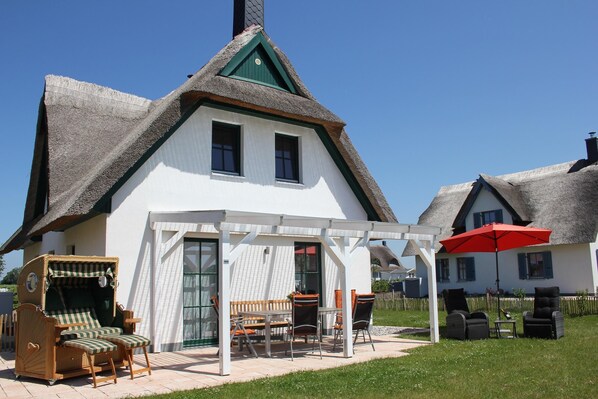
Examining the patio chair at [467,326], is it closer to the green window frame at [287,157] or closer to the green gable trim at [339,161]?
the green gable trim at [339,161]

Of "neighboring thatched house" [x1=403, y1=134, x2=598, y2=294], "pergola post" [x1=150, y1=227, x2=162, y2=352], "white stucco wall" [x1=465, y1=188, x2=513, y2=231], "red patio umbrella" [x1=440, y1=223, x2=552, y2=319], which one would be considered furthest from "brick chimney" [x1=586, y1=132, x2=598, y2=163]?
"pergola post" [x1=150, y1=227, x2=162, y2=352]

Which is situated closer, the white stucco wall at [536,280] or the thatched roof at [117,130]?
the thatched roof at [117,130]

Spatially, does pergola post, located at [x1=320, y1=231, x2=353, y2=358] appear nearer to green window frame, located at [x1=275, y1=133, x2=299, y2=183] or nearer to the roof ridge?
green window frame, located at [x1=275, y1=133, x2=299, y2=183]

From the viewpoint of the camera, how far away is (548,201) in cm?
2414

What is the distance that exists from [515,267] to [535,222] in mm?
2237

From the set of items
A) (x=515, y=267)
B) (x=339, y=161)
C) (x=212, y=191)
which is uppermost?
(x=339, y=161)

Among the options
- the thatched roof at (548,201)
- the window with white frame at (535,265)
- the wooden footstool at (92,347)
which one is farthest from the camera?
the window with white frame at (535,265)

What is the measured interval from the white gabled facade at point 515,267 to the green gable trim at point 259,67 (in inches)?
631

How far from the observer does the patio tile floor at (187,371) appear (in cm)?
607

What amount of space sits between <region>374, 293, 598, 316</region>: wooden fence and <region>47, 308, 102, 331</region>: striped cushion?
11.8 metres

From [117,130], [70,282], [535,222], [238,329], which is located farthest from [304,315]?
[535,222]

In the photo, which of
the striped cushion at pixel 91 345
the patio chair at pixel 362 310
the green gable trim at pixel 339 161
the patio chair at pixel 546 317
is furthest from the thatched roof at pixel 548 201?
the striped cushion at pixel 91 345

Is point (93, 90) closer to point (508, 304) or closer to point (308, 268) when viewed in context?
point (308, 268)

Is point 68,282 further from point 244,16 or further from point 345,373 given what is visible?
point 244,16
